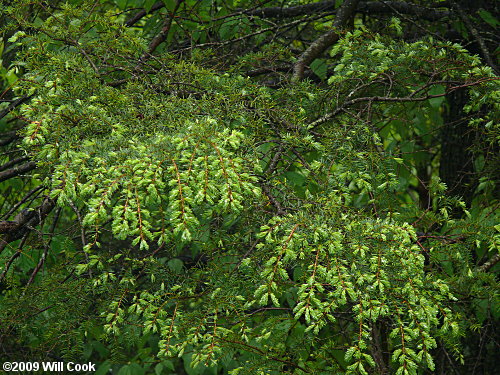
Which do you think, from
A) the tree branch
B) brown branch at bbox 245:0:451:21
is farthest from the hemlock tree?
brown branch at bbox 245:0:451:21

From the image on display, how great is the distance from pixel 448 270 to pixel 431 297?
1025 mm

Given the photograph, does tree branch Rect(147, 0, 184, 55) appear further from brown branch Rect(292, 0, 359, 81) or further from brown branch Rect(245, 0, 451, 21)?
brown branch Rect(292, 0, 359, 81)

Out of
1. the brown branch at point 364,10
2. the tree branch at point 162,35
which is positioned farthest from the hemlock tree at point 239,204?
the brown branch at point 364,10

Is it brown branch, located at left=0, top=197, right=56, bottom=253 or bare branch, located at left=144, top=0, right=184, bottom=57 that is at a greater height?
bare branch, located at left=144, top=0, right=184, bottom=57

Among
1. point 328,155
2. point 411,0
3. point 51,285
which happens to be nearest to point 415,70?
point 328,155

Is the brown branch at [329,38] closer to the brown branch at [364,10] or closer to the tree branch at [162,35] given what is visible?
the brown branch at [364,10]

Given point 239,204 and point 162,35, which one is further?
point 162,35

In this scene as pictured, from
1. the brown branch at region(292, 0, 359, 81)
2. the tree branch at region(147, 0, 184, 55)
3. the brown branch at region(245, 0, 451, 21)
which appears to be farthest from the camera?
the brown branch at region(245, 0, 451, 21)

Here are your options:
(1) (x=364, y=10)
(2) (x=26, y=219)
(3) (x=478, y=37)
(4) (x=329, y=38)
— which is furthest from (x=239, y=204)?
(1) (x=364, y=10)

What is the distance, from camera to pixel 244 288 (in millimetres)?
2309

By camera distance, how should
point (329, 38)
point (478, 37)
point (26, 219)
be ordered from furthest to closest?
point (329, 38)
point (478, 37)
point (26, 219)

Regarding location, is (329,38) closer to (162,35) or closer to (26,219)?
(162,35)

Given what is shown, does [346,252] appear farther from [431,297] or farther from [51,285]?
[51,285]

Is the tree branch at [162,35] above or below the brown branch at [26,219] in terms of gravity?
above
